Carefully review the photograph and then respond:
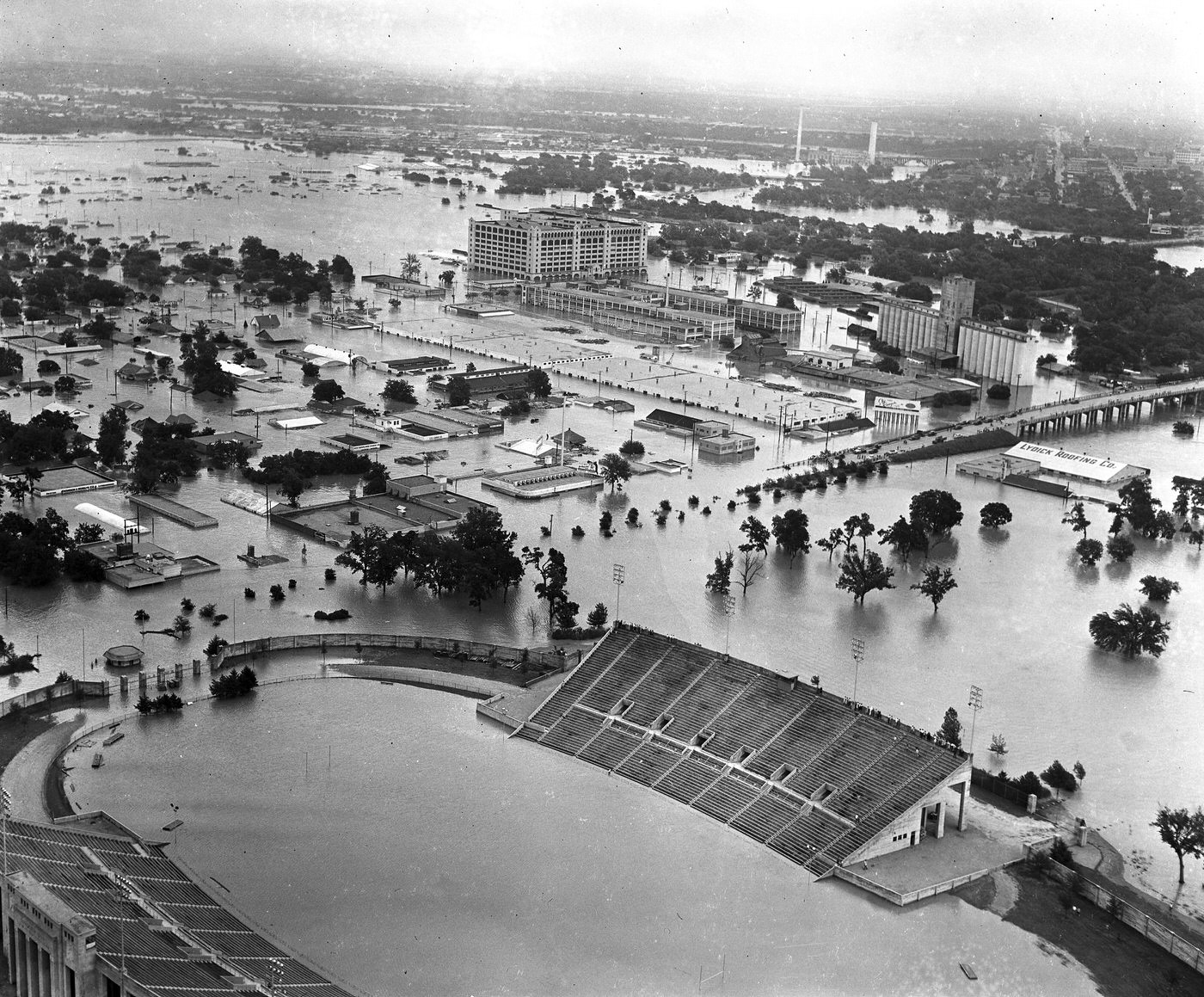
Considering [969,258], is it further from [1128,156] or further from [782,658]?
[782,658]

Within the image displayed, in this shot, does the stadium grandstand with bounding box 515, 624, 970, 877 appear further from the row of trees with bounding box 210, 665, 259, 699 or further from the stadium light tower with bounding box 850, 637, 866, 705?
the row of trees with bounding box 210, 665, 259, 699

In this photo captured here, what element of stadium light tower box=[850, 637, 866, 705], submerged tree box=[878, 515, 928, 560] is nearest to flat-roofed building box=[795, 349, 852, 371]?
submerged tree box=[878, 515, 928, 560]

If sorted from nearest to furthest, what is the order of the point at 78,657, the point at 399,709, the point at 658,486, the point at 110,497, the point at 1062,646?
the point at 399,709
the point at 78,657
the point at 1062,646
the point at 110,497
the point at 658,486

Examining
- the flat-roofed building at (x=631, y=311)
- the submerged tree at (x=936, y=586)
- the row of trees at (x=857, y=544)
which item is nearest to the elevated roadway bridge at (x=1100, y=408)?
the row of trees at (x=857, y=544)

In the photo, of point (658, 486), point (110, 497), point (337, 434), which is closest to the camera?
point (110, 497)

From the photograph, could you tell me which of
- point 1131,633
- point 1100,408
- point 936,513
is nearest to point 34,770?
point 1131,633

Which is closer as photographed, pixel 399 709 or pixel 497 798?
pixel 497 798

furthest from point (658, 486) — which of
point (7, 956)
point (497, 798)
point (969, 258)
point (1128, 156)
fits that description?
point (1128, 156)
